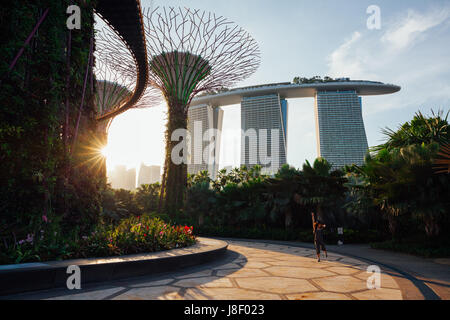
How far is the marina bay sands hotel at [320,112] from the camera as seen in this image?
113m

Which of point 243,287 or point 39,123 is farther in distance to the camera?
point 39,123

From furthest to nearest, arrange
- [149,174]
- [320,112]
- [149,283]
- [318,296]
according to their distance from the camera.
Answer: [149,174] → [320,112] → [149,283] → [318,296]

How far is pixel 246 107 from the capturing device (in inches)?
5108

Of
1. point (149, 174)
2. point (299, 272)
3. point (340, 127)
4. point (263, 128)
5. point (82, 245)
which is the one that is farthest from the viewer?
point (149, 174)

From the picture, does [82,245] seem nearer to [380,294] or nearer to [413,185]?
[380,294]

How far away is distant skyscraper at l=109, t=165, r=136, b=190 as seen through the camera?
134375 millimetres

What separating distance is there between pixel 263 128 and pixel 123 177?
72.3m

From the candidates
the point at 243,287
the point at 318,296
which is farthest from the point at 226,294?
the point at 318,296

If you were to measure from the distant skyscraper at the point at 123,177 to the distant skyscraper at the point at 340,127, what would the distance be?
295 ft

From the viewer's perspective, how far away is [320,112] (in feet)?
386

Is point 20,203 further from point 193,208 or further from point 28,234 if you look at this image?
point 193,208

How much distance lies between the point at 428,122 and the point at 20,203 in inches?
800

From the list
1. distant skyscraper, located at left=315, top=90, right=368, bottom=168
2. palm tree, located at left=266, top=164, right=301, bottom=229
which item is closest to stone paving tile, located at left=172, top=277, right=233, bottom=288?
palm tree, located at left=266, top=164, right=301, bottom=229
